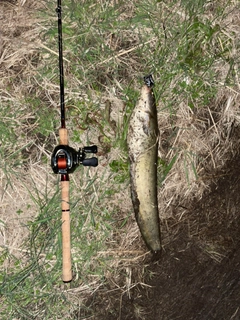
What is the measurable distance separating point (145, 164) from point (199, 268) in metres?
0.97

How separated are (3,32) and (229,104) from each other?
1.83m

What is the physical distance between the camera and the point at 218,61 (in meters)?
3.06

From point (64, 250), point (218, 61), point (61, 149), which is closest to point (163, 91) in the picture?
point (218, 61)

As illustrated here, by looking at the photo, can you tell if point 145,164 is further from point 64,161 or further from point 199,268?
point 199,268

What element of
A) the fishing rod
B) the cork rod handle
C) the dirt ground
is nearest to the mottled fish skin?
the dirt ground

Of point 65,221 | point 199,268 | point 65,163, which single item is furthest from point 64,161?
point 199,268

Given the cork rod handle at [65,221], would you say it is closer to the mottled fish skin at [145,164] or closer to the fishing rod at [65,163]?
the fishing rod at [65,163]

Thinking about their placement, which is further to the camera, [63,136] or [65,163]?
[63,136]

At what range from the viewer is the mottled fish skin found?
2.78 meters

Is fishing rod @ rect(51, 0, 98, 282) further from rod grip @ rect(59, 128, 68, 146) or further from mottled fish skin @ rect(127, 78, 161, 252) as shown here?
mottled fish skin @ rect(127, 78, 161, 252)

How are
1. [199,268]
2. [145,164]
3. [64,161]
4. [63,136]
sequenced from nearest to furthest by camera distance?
[64,161], [63,136], [145,164], [199,268]

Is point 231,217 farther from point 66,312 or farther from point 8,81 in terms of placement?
point 8,81

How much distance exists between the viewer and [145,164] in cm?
285

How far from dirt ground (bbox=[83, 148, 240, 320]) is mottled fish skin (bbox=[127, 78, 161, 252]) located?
24 cm
